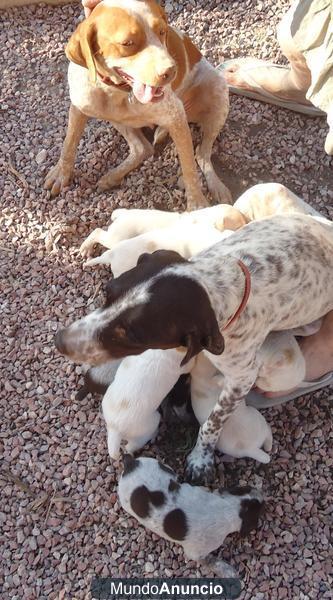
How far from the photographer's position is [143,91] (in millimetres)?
3344

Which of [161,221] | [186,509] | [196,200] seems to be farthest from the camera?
[196,200]

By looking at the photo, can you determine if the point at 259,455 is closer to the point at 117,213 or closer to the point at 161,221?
the point at 161,221

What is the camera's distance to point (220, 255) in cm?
283

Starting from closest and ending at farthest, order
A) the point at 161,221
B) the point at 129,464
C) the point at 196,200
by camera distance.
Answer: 1. the point at 129,464
2. the point at 161,221
3. the point at 196,200

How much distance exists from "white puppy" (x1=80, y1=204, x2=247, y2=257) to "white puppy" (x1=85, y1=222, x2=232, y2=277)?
7 cm

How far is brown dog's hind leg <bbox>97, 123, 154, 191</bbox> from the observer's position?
4.17 metres

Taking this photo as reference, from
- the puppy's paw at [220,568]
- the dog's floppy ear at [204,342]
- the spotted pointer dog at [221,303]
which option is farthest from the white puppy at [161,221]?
the puppy's paw at [220,568]

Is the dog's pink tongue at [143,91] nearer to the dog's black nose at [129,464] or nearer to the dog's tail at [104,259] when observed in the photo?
the dog's tail at [104,259]

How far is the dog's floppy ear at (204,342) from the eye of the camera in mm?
2400

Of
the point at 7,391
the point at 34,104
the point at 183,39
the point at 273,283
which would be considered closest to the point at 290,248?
the point at 273,283

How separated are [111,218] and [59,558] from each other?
190 centimetres

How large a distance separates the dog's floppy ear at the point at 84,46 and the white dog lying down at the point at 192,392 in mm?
1438

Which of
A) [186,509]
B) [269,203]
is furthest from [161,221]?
[186,509]

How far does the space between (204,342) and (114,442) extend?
3.46ft
